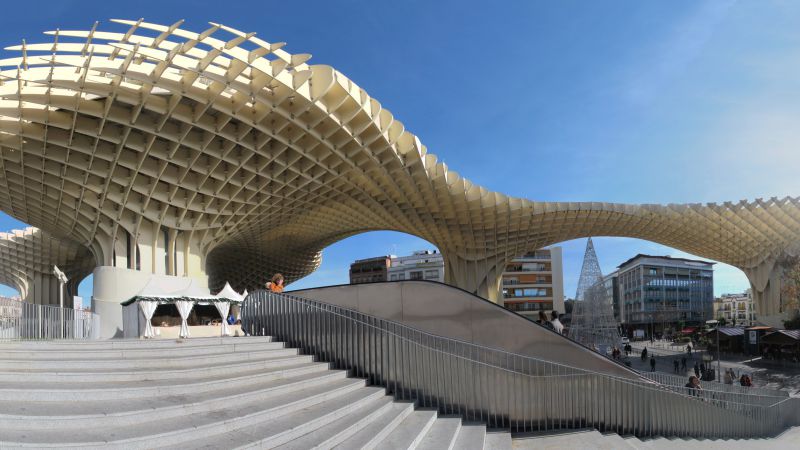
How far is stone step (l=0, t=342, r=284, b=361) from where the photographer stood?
7.33m

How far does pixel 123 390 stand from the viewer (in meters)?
6.07

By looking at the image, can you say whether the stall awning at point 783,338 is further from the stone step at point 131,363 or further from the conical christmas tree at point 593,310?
the stone step at point 131,363

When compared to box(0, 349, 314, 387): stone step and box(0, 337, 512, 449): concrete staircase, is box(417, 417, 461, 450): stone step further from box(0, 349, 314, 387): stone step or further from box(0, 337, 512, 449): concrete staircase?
box(0, 349, 314, 387): stone step

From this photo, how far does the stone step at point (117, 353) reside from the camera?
24.1 ft

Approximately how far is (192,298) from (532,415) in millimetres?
17362

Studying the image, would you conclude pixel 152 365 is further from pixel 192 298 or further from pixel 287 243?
pixel 287 243

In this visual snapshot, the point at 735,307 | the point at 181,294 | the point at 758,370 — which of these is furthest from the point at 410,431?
the point at 735,307

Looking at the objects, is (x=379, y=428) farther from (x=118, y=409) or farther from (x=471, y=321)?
(x=471, y=321)

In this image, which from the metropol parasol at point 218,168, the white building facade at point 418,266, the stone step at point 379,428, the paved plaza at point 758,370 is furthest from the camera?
the white building facade at point 418,266

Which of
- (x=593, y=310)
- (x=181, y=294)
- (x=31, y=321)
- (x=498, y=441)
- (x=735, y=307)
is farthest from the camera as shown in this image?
(x=735, y=307)

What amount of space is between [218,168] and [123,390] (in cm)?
2459

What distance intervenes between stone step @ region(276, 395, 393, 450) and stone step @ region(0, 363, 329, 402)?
158 centimetres

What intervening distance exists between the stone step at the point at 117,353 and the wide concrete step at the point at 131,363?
142 millimetres

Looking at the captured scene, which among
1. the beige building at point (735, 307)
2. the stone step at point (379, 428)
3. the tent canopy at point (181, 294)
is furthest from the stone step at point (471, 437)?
the beige building at point (735, 307)
